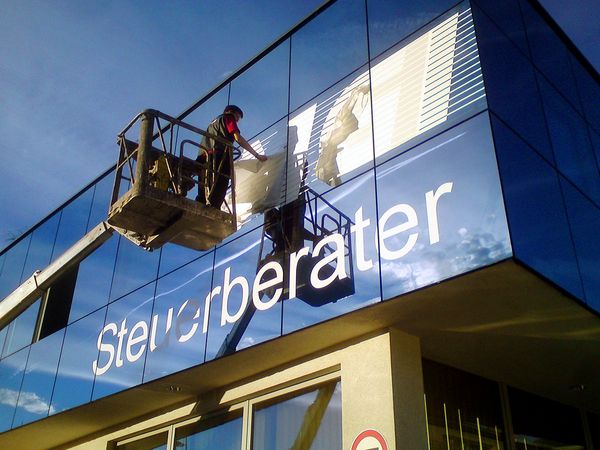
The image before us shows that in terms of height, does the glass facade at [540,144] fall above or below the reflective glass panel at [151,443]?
above

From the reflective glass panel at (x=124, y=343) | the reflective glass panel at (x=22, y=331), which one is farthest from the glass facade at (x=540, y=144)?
the reflective glass panel at (x=22, y=331)

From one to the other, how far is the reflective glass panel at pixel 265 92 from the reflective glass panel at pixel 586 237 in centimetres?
455

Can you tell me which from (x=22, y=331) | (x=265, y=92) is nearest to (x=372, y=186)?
(x=265, y=92)

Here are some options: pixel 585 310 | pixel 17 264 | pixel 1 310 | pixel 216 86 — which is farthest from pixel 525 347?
pixel 17 264

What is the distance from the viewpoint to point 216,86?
1271 centimetres

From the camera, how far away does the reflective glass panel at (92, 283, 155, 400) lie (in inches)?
432

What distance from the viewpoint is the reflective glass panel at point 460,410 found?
8.70 m

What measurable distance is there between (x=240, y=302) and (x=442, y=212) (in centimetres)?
348

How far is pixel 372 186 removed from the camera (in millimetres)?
8289

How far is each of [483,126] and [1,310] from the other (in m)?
8.94

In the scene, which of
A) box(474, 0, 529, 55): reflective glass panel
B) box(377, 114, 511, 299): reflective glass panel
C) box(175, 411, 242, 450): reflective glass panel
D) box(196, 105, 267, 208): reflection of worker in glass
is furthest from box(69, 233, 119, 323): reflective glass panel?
box(474, 0, 529, 55): reflective glass panel

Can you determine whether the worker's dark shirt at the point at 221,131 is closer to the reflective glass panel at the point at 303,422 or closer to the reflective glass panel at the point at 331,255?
the reflective glass panel at the point at 331,255

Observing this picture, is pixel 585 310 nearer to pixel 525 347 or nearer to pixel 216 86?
pixel 525 347

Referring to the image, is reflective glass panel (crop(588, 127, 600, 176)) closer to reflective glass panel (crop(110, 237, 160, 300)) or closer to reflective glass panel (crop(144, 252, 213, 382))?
reflective glass panel (crop(144, 252, 213, 382))
